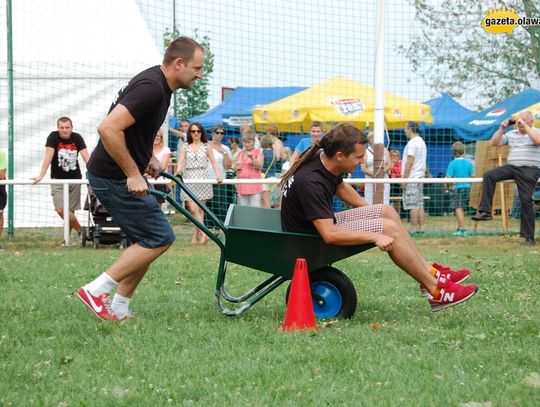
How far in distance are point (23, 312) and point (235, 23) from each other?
8.78 meters

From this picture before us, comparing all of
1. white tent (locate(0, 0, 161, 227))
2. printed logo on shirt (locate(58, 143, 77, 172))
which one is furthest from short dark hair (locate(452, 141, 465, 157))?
printed logo on shirt (locate(58, 143, 77, 172))

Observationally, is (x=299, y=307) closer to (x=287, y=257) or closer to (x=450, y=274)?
(x=287, y=257)

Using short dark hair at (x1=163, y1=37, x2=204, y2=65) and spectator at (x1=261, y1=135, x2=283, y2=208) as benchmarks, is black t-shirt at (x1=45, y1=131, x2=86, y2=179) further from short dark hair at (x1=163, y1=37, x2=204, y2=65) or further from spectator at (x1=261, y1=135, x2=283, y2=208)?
short dark hair at (x1=163, y1=37, x2=204, y2=65)

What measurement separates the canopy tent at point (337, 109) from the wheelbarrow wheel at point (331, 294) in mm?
11324

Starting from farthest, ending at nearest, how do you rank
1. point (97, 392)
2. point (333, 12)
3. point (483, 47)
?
point (483, 47)
point (333, 12)
point (97, 392)

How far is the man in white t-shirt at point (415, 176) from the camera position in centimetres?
1377

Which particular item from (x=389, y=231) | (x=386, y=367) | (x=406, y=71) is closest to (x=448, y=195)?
(x=406, y=71)

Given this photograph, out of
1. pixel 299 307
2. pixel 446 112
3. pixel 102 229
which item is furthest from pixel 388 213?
pixel 446 112

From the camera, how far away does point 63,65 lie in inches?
559

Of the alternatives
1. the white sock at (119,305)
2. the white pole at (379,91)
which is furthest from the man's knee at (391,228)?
the white pole at (379,91)

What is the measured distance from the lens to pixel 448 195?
14422 mm

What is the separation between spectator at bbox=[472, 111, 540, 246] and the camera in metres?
11.5

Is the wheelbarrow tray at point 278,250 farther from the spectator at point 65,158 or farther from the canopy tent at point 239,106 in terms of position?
the canopy tent at point 239,106

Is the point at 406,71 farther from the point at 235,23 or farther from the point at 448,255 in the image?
the point at 448,255
